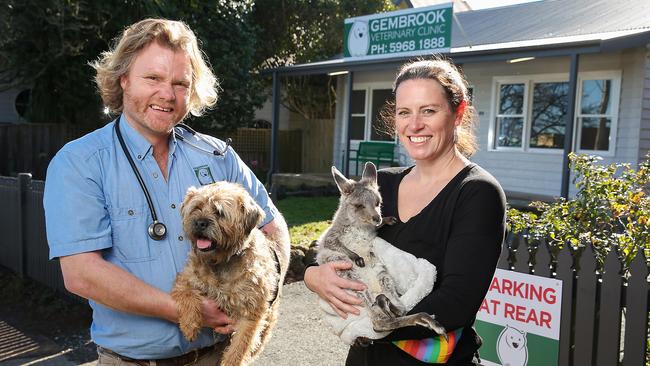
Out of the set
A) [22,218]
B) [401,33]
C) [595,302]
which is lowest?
[22,218]

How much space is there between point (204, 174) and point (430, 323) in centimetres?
146

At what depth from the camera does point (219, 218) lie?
115 inches

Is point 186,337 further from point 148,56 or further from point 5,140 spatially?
point 5,140

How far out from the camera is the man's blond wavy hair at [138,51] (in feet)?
8.88

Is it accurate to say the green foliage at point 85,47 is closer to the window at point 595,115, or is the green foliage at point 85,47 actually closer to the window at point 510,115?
the window at point 510,115

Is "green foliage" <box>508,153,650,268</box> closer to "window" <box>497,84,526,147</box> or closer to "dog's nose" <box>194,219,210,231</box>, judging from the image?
"dog's nose" <box>194,219,210,231</box>

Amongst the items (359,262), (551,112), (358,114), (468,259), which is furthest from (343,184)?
(358,114)

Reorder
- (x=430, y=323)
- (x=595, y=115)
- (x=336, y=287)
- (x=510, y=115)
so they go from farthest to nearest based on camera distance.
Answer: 1. (x=510, y=115)
2. (x=595, y=115)
3. (x=336, y=287)
4. (x=430, y=323)

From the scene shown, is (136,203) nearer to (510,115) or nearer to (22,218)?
(22,218)

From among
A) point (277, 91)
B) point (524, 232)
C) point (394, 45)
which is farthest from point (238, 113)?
point (524, 232)

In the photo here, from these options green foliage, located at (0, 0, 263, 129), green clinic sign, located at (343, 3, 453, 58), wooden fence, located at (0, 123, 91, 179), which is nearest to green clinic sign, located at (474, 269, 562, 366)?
green clinic sign, located at (343, 3, 453, 58)

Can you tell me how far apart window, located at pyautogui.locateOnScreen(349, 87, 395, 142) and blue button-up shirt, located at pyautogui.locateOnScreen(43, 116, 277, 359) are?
17039 millimetres

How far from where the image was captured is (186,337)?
2.70 metres

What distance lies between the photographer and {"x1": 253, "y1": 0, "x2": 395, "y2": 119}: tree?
27344mm
